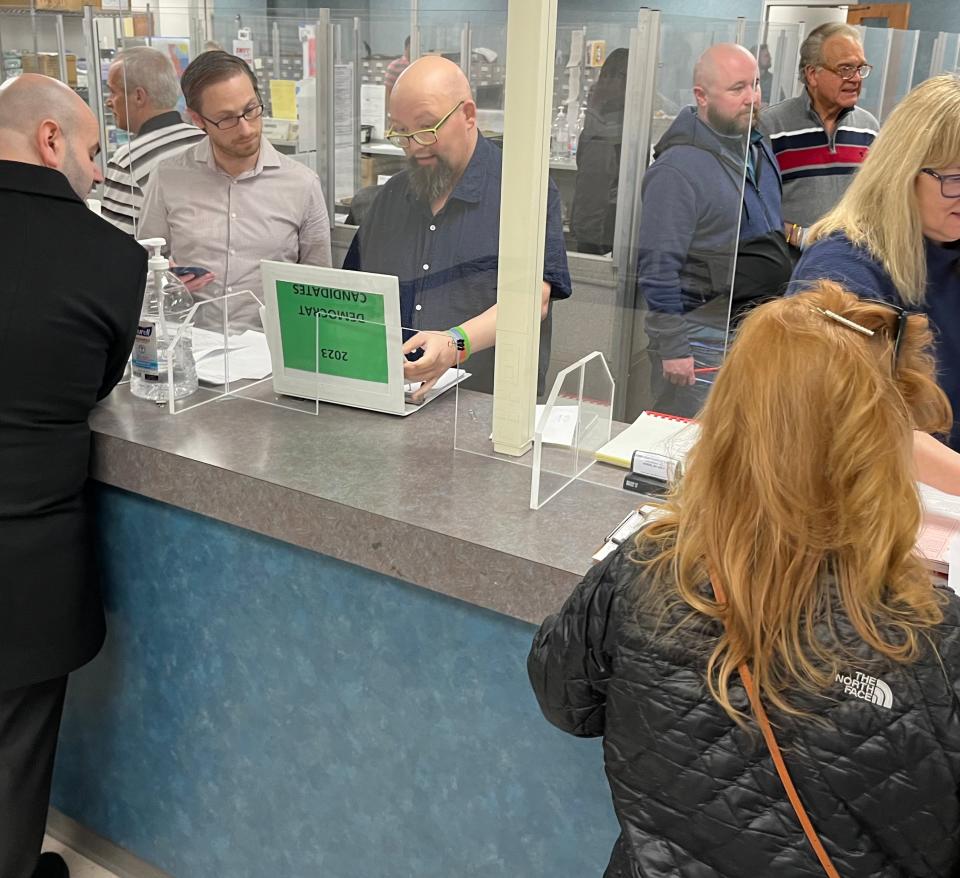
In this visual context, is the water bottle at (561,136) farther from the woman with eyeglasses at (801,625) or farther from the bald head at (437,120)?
the woman with eyeglasses at (801,625)

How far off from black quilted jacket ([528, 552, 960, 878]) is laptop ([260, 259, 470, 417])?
35.3 inches

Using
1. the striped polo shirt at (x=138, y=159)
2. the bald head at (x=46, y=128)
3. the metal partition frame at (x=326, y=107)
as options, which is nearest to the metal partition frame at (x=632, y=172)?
the bald head at (x=46, y=128)

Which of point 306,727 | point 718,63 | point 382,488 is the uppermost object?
point 718,63

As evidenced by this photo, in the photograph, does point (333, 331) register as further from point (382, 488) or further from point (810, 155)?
point (810, 155)

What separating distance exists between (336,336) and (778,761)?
1.26m

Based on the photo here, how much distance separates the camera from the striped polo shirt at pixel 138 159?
9.70 feet

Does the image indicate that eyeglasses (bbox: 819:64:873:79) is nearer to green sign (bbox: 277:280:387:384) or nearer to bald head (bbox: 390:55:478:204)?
bald head (bbox: 390:55:478:204)

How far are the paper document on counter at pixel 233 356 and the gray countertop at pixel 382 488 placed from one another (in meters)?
0.12

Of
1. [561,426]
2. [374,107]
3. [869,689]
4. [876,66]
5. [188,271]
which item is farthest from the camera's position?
[876,66]

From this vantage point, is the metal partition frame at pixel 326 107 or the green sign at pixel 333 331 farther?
the metal partition frame at pixel 326 107

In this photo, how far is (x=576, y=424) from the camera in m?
1.79

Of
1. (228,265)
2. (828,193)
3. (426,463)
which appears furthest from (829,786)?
(828,193)

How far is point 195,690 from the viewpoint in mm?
A: 2031

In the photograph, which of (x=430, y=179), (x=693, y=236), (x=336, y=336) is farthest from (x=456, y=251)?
(x=693, y=236)
